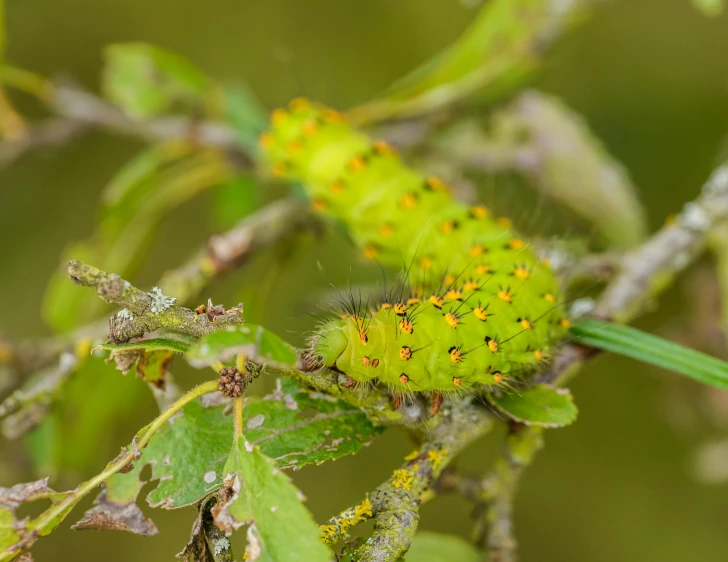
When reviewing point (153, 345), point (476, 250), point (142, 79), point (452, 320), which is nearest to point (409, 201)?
point (476, 250)

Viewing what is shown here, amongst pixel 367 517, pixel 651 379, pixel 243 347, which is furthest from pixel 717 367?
pixel 651 379

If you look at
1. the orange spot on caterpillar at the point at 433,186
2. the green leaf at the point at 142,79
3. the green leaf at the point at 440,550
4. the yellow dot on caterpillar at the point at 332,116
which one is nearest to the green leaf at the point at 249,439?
the green leaf at the point at 440,550

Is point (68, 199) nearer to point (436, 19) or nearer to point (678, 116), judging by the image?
point (436, 19)

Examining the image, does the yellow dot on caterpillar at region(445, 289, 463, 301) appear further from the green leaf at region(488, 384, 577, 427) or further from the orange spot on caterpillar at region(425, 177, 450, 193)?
the orange spot on caterpillar at region(425, 177, 450, 193)

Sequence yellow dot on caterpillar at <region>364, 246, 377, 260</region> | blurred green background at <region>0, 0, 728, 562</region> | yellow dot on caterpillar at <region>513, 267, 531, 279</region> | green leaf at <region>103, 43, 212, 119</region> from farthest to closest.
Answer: blurred green background at <region>0, 0, 728, 562</region> < green leaf at <region>103, 43, 212, 119</region> < yellow dot on caterpillar at <region>364, 246, 377, 260</region> < yellow dot on caterpillar at <region>513, 267, 531, 279</region>

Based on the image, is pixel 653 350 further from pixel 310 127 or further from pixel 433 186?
pixel 310 127

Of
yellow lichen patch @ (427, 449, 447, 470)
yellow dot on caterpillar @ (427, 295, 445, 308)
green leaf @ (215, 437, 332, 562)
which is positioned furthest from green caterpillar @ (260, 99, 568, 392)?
green leaf @ (215, 437, 332, 562)
